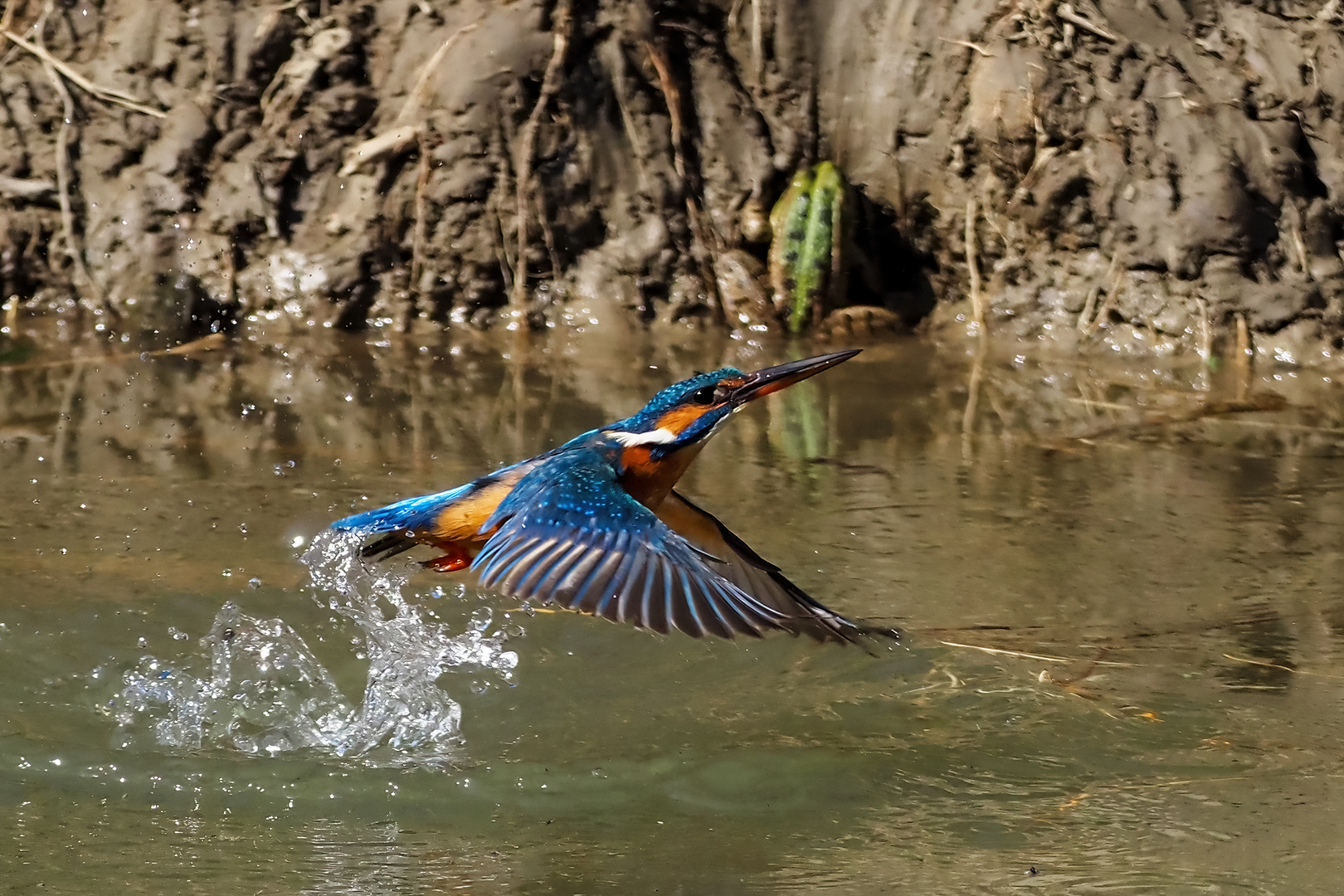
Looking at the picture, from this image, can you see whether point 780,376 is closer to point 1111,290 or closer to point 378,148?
point 1111,290

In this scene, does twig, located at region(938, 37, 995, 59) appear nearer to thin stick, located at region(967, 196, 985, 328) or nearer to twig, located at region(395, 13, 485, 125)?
thin stick, located at region(967, 196, 985, 328)

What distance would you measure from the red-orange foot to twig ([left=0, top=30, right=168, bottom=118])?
3.75 m

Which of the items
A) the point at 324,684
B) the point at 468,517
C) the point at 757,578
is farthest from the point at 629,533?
the point at 324,684

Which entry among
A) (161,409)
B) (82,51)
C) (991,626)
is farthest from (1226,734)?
(82,51)

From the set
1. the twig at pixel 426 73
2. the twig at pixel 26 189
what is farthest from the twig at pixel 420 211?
the twig at pixel 26 189

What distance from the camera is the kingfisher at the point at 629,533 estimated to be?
9.29 feet

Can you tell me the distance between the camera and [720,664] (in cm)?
366

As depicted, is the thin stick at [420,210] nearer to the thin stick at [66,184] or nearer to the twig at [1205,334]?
the thin stick at [66,184]

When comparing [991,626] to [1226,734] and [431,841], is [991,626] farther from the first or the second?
[431,841]

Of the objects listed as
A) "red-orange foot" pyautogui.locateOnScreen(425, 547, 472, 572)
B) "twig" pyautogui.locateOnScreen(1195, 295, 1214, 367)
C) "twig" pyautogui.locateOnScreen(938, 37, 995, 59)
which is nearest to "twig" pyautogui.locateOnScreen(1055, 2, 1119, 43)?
"twig" pyautogui.locateOnScreen(938, 37, 995, 59)

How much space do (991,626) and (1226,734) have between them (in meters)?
0.69

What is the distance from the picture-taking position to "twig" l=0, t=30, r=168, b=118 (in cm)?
660

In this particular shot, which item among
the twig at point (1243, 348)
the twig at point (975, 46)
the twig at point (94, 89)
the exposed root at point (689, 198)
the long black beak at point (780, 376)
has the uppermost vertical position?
the twig at point (94, 89)

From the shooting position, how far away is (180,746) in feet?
10.6
